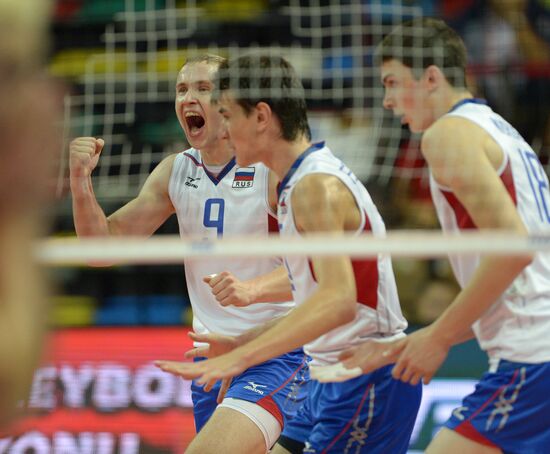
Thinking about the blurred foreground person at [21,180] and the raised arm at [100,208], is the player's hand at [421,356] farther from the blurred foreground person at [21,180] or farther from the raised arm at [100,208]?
the blurred foreground person at [21,180]

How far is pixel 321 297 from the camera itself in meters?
3.93

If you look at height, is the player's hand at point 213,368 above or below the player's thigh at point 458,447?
above

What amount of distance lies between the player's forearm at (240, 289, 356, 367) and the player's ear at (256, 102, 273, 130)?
0.81 metres

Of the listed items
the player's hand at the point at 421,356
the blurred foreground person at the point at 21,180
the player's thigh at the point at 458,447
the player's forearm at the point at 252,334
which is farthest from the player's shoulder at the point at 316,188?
the blurred foreground person at the point at 21,180

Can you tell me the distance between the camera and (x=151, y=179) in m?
5.44

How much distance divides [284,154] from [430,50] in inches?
28.4

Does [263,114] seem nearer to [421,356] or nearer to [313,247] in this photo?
[313,247]

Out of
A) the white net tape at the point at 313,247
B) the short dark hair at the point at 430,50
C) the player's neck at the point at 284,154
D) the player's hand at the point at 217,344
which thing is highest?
the short dark hair at the point at 430,50

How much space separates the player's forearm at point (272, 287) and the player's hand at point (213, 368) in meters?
0.82

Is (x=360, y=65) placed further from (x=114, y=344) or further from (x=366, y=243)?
(x=366, y=243)

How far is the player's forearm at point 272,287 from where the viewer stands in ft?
15.8

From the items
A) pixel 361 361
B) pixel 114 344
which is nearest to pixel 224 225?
pixel 361 361

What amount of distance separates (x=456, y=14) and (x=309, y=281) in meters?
4.55

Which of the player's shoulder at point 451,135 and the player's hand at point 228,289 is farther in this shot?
the player's hand at point 228,289
